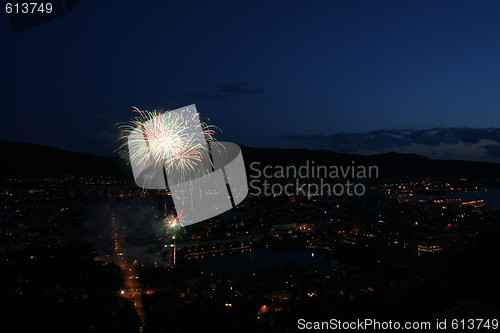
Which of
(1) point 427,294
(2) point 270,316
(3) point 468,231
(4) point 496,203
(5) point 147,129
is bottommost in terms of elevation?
(4) point 496,203

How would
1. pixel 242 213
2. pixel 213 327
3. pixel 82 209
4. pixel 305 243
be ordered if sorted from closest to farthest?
pixel 213 327, pixel 305 243, pixel 82 209, pixel 242 213

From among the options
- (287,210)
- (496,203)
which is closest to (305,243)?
(287,210)

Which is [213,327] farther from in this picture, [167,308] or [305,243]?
[305,243]

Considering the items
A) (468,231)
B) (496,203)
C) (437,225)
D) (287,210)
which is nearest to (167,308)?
(468,231)

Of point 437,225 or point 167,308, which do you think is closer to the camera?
point 167,308

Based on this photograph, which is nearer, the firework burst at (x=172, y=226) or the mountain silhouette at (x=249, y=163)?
the firework burst at (x=172, y=226)

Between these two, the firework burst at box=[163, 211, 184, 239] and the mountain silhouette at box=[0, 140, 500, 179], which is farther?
the mountain silhouette at box=[0, 140, 500, 179]

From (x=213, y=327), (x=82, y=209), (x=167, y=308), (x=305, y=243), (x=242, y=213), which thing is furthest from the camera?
(x=242, y=213)

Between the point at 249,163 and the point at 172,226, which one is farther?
the point at 249,163

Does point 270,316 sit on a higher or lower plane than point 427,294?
lower
